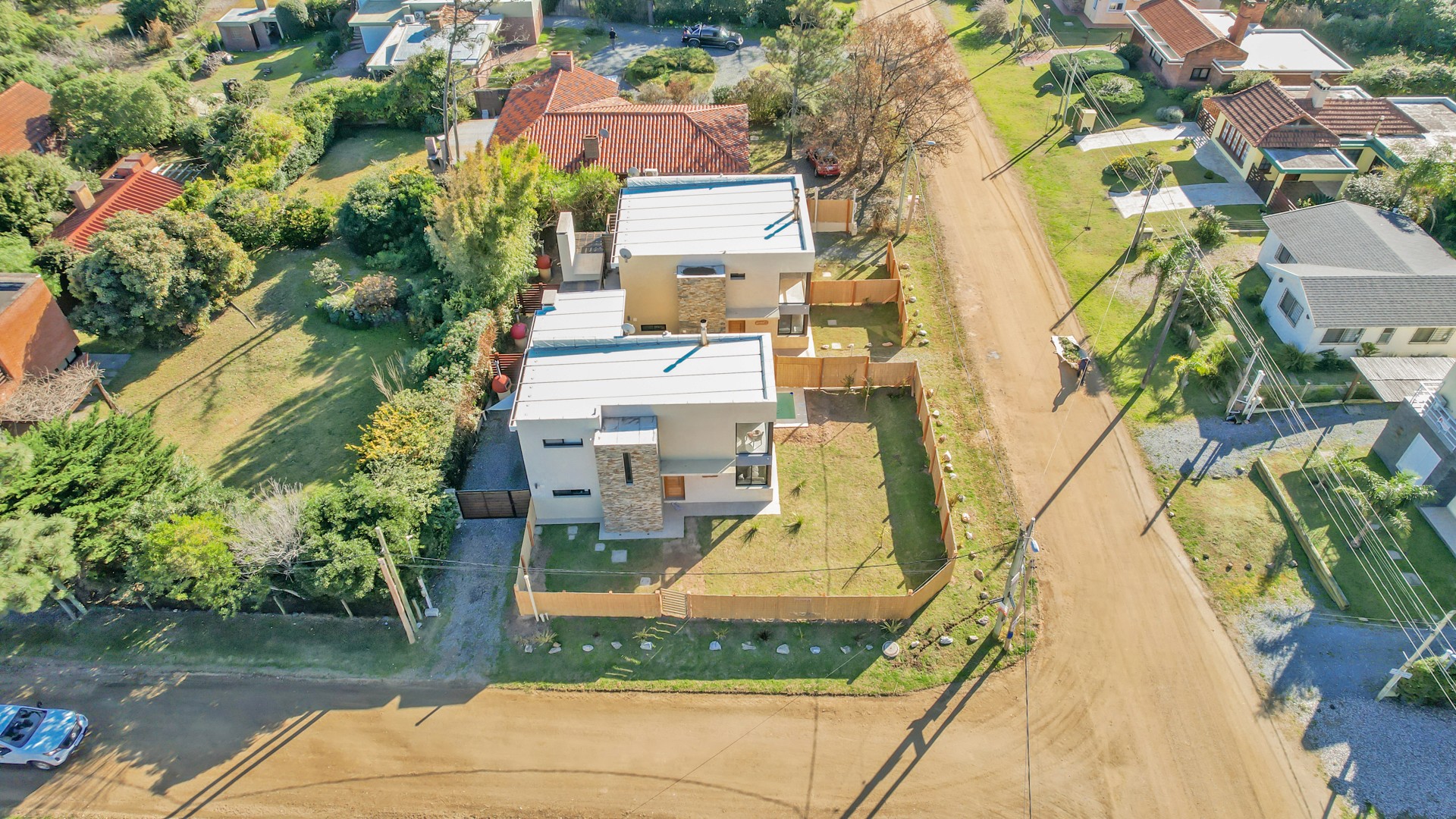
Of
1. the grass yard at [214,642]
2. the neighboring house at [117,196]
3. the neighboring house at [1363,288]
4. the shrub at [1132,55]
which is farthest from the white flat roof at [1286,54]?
the neighboring house at [117,196]

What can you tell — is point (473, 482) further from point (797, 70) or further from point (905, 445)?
point (797, 70)

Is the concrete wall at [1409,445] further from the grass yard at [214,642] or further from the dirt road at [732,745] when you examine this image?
the grass yard at [214,642]

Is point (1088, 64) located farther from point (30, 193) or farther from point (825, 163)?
point (30, 193)

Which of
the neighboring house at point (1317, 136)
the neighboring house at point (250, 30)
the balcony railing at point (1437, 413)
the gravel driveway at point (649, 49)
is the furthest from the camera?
the neighboring house at point (250, 30)

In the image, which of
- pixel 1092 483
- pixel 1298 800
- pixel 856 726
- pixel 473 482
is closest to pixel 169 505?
pixel 473 482

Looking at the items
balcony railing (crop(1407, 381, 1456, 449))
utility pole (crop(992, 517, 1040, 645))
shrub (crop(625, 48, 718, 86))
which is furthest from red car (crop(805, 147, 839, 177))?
balcony railing (crop(1407, 381, 1456, 449))

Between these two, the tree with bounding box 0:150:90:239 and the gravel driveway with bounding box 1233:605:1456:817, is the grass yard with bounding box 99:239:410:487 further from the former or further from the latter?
the gravel driveway with bounding box 1233:605:1456:817
